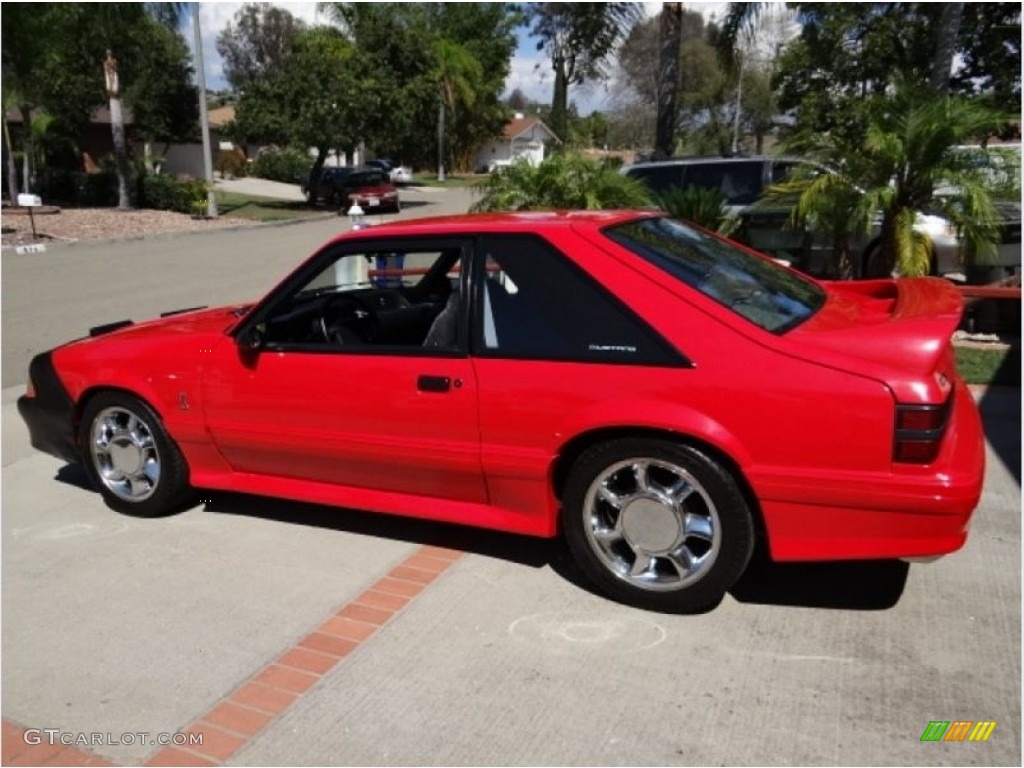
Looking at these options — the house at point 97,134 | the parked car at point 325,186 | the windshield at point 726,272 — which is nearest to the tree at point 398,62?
the parked car at point 325,186

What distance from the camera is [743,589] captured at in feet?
12.2

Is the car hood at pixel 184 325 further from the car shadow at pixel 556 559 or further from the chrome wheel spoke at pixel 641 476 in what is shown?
the chrome wheel spoke at pixel 641 476

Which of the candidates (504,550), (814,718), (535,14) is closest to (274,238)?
(535,14)

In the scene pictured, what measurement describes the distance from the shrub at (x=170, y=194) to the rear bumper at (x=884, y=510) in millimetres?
28055

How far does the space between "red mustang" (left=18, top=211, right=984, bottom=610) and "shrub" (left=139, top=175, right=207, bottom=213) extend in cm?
2580

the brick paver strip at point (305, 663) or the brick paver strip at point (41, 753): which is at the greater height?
the brick paver strip at point (305, 663)

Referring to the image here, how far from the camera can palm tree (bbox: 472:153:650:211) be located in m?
8.88

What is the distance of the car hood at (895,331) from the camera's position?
3.03 meters

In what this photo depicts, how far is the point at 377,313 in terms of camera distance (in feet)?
14.8

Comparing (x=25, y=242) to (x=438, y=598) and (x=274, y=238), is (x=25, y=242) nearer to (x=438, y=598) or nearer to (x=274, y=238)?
(x=274, y=238)

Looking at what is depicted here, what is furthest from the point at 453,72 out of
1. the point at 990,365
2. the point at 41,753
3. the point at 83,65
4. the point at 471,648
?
the point at 41,753

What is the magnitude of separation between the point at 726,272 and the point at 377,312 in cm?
174

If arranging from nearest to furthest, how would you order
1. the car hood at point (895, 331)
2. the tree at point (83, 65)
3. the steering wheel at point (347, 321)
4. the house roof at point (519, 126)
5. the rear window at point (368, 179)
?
the car hood at point (895, 331)
the steering wheel at point (347, 321)
the tree at point (83, 65)
the rear window at point (368, 179)
the house roof at point (519, 126)

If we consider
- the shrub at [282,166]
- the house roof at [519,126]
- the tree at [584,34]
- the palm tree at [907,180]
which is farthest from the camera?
the house roof at [519,126]
